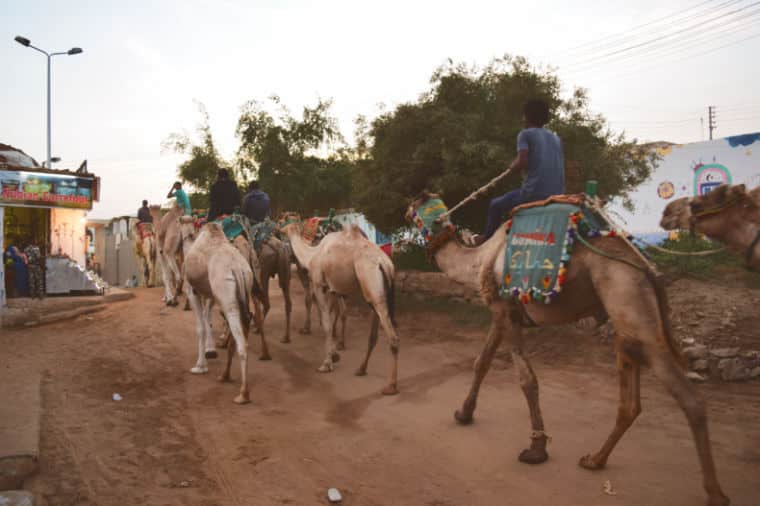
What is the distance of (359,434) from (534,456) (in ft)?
6.12

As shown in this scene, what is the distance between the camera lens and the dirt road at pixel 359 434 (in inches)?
174

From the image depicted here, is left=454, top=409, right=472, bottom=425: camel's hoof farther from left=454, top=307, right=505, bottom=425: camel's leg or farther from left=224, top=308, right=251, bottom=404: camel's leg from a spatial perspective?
left=224, top=308, right=251, bottom=404: camel's leg

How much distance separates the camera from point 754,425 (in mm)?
5660

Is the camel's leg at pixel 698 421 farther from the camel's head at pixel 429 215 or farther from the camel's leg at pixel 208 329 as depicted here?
the camel's leg at pixel 208 329

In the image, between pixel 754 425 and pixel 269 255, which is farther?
pixel 269 255

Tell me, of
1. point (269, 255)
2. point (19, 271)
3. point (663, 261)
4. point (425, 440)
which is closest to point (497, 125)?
point (663, 261)

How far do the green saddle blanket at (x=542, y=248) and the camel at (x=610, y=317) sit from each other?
13cm

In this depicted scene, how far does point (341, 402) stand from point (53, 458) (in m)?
3.23

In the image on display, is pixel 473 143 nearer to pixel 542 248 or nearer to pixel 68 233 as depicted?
pixel 542 248

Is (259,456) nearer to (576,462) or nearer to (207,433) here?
(207,433)

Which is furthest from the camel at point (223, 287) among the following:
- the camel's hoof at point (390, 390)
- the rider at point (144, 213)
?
the rider at point (144, 213)

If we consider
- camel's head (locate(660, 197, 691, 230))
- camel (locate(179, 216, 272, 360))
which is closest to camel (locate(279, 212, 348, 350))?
camel (locate(179, 216, 272, 360))

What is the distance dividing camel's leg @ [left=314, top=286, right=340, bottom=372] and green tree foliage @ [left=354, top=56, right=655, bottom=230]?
4.52 meters

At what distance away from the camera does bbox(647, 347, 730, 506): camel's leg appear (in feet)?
12.6
